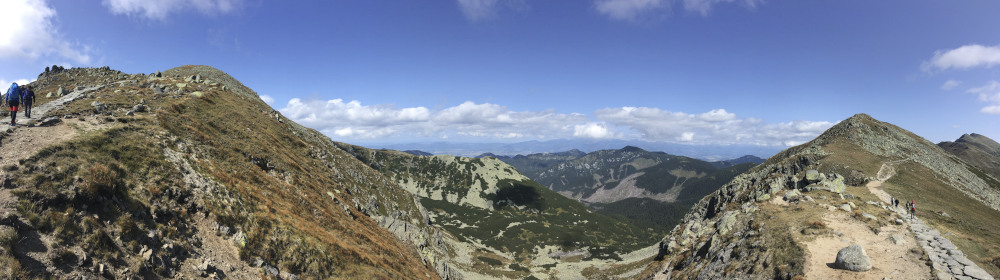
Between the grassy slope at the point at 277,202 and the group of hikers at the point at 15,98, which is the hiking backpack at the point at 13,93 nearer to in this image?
the group of hikers at the point at 15,98

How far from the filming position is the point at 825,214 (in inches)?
1532

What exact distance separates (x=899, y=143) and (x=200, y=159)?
152m

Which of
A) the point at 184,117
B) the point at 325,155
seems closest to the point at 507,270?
the point at 325,155

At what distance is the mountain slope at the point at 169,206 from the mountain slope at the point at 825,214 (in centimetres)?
3572

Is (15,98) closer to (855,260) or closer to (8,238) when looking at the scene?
(8,238)

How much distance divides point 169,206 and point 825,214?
60.6m

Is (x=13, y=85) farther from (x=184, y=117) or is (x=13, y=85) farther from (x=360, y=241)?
(x=360, y=241)

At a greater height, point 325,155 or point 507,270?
point 325,155

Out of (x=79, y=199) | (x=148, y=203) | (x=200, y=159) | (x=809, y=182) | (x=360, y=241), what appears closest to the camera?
(x=79, y=199)

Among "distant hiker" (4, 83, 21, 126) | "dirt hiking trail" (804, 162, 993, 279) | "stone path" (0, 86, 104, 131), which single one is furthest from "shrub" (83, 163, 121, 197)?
"dirt hiking trail" (804, 162, 993, 279)

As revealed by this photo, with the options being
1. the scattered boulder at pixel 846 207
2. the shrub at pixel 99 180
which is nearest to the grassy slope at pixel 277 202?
the shrub at pixel 99 180

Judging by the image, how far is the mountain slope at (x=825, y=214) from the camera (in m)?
31.2

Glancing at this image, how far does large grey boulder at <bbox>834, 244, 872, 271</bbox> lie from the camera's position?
24875 millimetres

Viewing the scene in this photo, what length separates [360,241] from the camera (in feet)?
123
